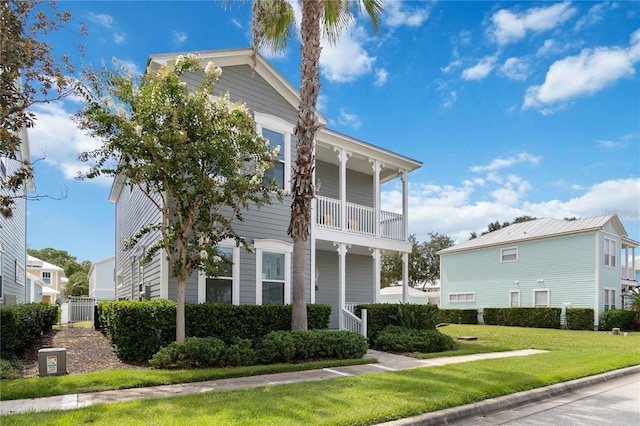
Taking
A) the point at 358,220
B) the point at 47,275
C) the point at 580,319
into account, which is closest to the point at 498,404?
the point at 358,220

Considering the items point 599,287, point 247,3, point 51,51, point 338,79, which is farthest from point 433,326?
point 599,287

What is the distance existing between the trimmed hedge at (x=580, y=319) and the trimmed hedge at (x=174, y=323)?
1955 centimetres

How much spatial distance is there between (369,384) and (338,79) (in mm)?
12108

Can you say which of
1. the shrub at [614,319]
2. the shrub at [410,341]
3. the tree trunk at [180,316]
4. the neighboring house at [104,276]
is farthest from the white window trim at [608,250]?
the neighboring house at [104,276]

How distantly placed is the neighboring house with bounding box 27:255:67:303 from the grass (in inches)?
1250

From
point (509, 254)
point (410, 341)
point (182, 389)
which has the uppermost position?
point (509, 254)

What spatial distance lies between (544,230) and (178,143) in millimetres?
26112

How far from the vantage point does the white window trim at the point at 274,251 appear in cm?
1291

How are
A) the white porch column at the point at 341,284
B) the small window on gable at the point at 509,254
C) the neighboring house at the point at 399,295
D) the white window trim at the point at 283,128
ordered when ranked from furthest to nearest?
the neighboring house at the point at 399,295 < the small window on gable at the point at 509,254 < the white porch column at the point at 341,284 < the white window trim at the point at 283,128

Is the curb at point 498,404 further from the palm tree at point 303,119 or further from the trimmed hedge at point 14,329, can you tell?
the trimmed hedge at point 14,329

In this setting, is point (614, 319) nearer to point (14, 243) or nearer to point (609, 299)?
point (609, 299)

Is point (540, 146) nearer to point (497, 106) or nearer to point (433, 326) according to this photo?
point (497, 106)

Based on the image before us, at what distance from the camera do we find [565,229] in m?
27.6

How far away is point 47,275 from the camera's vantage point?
48.9 metres
